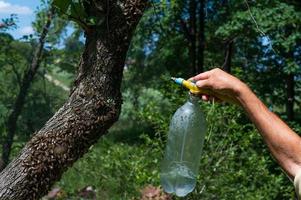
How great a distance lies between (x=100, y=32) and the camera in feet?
9.44

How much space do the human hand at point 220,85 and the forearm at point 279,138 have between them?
81 mm

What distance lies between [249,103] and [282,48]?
34.2ft

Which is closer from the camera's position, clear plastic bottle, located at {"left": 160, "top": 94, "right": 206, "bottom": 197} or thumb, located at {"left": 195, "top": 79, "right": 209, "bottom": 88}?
thumb, located at {"left": 195, "top": 79, "right": 209, "bottom": 88}

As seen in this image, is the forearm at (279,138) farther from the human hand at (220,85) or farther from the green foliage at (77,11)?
the green foliage at (77,11)

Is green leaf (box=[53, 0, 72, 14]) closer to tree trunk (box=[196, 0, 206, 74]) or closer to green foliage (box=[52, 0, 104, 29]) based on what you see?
green foliage (box=[52, 0, 104, 29])

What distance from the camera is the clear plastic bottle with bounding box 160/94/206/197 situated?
103 inches

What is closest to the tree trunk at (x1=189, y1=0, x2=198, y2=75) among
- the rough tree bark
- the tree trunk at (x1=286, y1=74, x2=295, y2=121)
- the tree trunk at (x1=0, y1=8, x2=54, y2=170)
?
the tree trunk at (x1=286, y1=74, x2=295, y2=121)

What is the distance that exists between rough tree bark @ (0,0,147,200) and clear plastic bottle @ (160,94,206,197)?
1.32 ft

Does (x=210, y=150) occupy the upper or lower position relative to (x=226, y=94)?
lower

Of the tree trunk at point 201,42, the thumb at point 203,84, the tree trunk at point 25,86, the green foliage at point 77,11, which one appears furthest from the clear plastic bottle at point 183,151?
the tree trunk at point 201,42

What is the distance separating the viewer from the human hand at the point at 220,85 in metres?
2.16

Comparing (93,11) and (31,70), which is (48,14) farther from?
(93,11)

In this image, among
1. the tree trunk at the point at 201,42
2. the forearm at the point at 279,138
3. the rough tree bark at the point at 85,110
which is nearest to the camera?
the forearm at the point at 279,138

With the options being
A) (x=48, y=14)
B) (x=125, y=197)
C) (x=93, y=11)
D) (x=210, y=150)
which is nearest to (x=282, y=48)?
(x=48, y=14)
